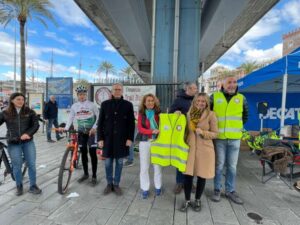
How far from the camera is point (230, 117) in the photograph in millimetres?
2930

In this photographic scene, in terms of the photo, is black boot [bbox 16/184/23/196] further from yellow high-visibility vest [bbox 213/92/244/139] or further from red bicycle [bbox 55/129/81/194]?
yellow high-visibility vest [bbox 213/92/244/139]

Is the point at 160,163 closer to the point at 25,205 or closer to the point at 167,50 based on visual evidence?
the point at 25,205

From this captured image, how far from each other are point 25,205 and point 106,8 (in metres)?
7.62

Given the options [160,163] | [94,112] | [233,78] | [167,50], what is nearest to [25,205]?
[94,112]

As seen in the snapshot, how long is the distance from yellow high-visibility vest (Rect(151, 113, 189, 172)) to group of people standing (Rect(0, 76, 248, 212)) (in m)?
0.10

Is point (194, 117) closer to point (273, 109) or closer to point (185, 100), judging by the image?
point (185, 100)

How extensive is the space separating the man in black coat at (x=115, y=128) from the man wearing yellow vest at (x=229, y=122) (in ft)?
4.27

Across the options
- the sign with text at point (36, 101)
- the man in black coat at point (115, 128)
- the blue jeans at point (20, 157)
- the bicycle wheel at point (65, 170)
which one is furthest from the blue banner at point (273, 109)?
the sign with text at point (36, 101)

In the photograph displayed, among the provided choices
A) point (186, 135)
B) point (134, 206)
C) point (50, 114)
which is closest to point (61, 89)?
point (50, 114)

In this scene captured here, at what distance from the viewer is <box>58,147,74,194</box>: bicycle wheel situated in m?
3.19

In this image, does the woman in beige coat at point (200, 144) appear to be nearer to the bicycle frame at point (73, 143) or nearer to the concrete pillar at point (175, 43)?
the bicycle frame at point (73, 143)

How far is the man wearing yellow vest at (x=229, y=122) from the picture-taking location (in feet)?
9.55

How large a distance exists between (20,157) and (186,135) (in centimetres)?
248

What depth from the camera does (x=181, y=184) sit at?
3.33m
